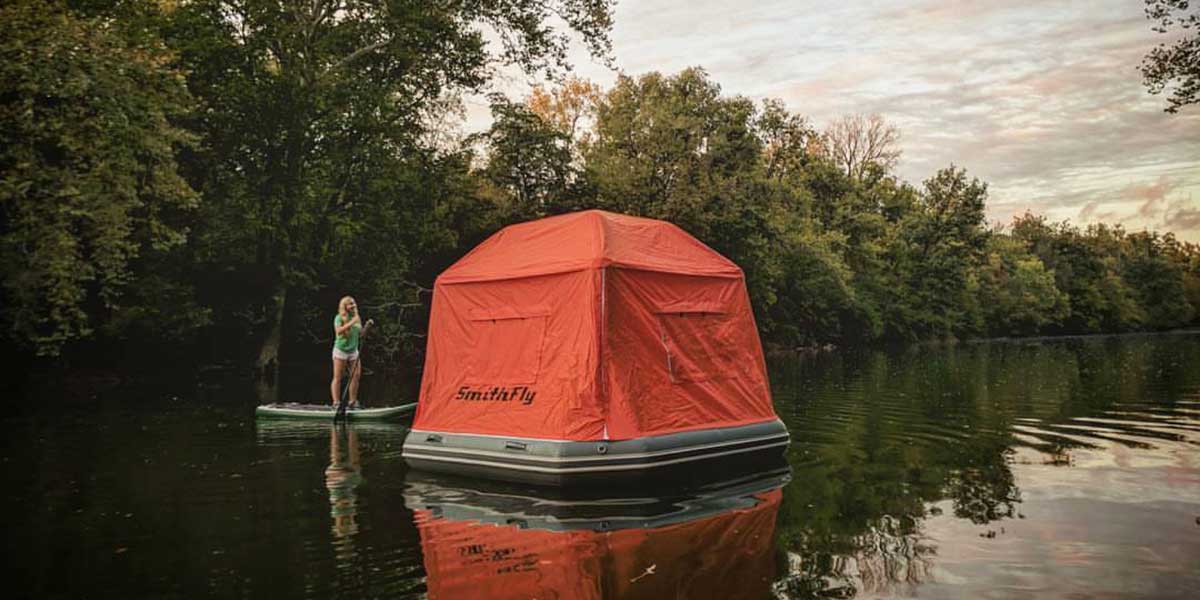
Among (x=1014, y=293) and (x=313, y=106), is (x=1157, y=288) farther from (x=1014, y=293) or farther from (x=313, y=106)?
(x=313, y=106)

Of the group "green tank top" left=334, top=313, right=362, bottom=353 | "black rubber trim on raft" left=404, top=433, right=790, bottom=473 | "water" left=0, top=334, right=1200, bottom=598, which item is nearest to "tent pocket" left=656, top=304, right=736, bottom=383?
"black rubber trim on raft" left=404, top=433, right=790, bottom=473

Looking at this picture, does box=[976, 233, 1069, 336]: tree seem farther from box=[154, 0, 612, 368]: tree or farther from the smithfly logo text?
the smithfly logo text

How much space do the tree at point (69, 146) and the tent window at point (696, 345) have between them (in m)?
15.0

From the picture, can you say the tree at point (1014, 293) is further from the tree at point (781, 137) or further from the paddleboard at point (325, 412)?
the paddleboard at point (325, 412)

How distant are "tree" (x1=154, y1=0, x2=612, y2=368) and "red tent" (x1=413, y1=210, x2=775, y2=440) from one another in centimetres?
1840

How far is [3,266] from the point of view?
752 inches

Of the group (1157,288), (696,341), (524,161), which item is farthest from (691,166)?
(1157,288)

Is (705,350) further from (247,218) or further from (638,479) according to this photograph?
(247,218)

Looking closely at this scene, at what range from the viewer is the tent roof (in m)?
9.70

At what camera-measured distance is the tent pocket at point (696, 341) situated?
32.5 ft

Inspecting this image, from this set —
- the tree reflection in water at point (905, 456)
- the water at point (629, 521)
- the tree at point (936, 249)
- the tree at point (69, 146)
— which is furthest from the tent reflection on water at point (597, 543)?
the tree at point (936, 249)

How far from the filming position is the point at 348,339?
1623 cm

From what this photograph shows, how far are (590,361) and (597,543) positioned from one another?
2.73m

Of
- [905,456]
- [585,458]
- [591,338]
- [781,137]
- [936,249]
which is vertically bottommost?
[905,456]
